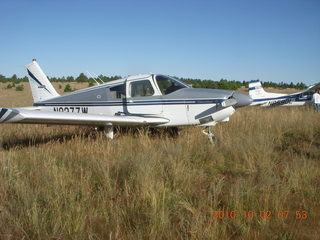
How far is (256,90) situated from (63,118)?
15766mm

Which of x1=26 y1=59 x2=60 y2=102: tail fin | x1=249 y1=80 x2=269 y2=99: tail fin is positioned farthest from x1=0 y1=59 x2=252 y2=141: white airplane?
x1=249 y1=80 x2=269 y2=99: tail fin

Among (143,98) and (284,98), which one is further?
(284,98)

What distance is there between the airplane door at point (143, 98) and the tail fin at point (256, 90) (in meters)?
13.2

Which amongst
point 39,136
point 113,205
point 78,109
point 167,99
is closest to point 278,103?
point 167,99

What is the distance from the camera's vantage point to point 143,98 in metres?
5.82

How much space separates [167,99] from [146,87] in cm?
68

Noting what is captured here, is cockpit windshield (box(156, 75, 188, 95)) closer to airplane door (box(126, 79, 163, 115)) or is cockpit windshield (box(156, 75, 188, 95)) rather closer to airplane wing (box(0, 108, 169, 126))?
airplane door (box(126, 79, 163, 115))

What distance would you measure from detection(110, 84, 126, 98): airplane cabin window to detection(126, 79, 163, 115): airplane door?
18 cm

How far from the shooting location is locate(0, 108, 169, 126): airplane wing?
149 inches

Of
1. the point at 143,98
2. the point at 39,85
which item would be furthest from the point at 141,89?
the point at 39,85

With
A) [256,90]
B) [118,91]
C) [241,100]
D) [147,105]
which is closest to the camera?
[241,100]

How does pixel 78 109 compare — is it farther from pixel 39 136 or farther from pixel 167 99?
pixel 167 99
